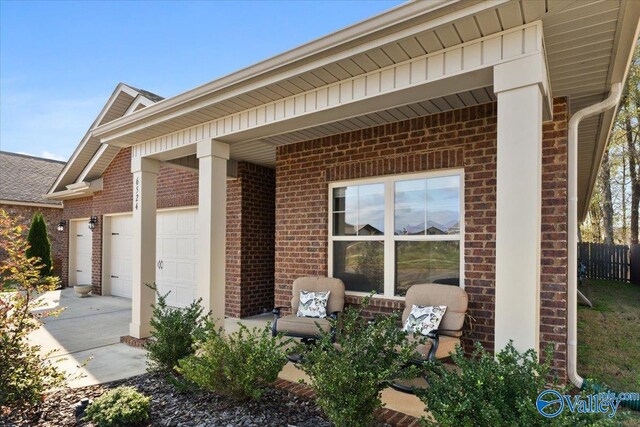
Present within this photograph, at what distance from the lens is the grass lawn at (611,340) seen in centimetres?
420

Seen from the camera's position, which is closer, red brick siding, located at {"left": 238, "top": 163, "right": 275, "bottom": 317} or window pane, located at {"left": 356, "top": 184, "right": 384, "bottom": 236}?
window pane, located at {"left": 356, "top": 184, "right": 384, "bottom": 236}

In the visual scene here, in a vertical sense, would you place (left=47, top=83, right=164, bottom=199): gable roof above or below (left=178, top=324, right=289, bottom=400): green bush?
above

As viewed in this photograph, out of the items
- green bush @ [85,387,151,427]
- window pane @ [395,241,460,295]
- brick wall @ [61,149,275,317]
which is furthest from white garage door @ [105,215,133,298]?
window pane @ [395,241,460,295]

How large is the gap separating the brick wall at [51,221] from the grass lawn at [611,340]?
588 inches

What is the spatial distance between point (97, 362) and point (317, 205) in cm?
352

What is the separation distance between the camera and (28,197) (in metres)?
13.8

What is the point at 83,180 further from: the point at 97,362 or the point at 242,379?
the point at 242,379

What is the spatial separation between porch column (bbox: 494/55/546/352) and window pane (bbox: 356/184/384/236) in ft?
8.05

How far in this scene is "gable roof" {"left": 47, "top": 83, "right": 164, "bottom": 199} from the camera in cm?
877

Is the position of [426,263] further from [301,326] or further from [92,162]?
[92,162]

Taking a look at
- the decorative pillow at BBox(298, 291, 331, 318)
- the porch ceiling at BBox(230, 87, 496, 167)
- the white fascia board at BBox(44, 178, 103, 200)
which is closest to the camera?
the porch ceiling at BBox(230, 87, 496, 167)

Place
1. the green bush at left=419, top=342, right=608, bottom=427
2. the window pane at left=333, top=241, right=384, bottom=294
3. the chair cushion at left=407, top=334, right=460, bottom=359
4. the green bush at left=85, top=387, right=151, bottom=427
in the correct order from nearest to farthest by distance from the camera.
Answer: the green bush at left=419, top=342, right=608, bottom=427, the green bush at left=85, top=387, right=151, bottom=427, the chair cushion at left=407, top=334, right=460, bottom=359, the window pane at left=333, top=241, right=384, bottom=294

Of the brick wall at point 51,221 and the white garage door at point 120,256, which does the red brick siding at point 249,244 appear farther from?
the brick wall at point 51,221

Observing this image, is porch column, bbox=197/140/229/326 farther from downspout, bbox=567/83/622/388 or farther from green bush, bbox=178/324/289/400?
downspout, bbox=567/83/622/388
